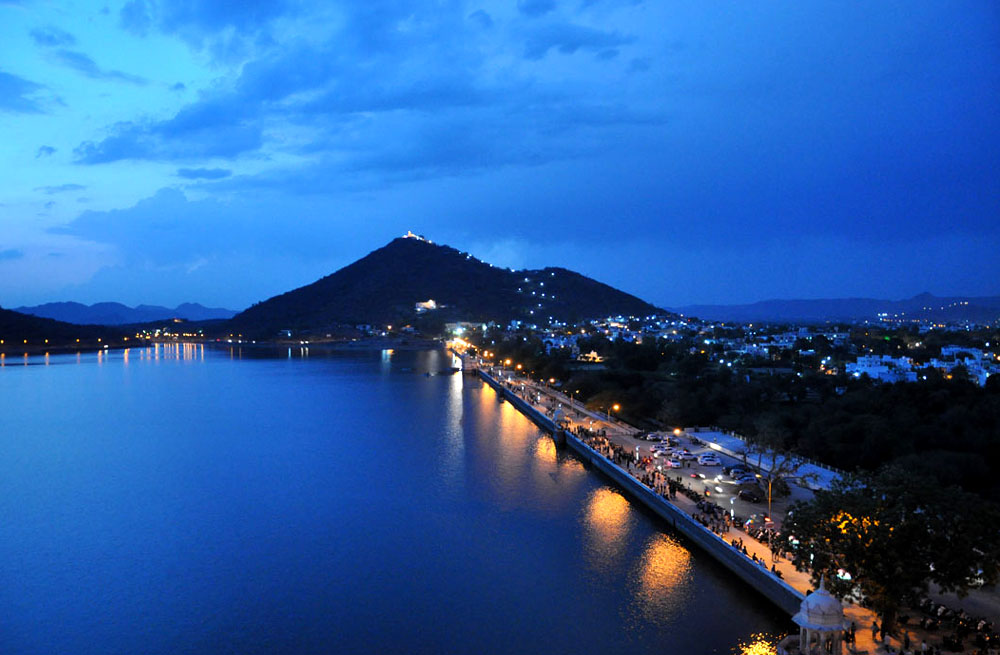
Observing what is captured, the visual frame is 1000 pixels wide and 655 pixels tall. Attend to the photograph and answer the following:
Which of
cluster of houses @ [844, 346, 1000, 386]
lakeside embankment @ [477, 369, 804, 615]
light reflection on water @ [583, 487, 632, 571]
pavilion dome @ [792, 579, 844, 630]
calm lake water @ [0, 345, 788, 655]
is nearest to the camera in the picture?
pavilion dome @ [792, 579, 844, 630]

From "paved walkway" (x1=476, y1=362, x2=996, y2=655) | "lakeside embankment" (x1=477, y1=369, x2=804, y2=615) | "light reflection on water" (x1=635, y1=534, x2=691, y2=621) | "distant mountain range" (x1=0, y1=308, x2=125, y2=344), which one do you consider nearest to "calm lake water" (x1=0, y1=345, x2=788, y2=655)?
"light reflection on water" (x1=635, y1=534, x2=691, y2=621)

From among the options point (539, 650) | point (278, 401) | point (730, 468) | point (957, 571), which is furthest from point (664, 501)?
point (278, 401)

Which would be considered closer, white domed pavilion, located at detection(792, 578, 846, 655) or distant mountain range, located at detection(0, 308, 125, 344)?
white domed pavilion, located at detection(792, 578, 846, 655)

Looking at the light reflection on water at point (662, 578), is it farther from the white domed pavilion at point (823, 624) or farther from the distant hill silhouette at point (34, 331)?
the distant hill silhouette at point (34, 331)

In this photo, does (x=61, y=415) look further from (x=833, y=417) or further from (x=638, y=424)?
(x=833, y=417)

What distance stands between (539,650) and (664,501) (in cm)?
762

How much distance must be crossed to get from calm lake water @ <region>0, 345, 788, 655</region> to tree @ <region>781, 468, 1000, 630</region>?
2.26 metres

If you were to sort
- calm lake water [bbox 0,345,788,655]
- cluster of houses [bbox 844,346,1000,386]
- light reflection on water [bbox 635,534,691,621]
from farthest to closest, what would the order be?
cluster of houses [bbox 844,346,1000,386]
light reflection on water [bbox 635,534,691,621]
calm lake water [bbox 0,345,788,655]

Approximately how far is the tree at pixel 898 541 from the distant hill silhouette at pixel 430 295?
13055 cm

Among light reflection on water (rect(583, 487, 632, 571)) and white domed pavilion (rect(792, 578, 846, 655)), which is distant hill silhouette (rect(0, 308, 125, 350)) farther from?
white domed pavilion (rect(792, 578, 846, 655))

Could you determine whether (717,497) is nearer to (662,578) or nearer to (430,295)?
(662,578)

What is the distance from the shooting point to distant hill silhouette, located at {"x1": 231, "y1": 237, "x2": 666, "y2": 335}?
494ft

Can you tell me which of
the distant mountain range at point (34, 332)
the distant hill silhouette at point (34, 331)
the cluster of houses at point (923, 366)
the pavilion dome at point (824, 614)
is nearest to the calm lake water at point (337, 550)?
the pavilion dome at point (824, 614)

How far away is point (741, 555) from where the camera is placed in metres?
14.5
